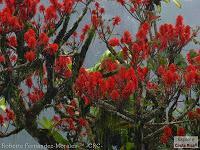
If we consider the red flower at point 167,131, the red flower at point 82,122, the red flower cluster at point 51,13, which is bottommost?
the red flower at point 167,131

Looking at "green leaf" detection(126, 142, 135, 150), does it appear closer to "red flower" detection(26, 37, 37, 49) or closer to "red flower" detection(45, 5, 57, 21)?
"red flower" detection(45, 5, 57, 21)

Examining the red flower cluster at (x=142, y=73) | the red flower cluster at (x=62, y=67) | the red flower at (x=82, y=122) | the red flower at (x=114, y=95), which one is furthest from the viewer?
the red flower at (x=82, y=122)

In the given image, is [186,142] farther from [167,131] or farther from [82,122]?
[82,122]

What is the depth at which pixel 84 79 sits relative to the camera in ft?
23.0

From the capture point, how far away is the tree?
22.3ft

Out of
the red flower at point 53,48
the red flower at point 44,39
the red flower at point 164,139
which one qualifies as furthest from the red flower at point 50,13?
the red flower at point 164,139

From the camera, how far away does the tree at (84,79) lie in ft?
22.3

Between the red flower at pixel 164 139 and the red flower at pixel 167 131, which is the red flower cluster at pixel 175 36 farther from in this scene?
the red flower at pixel 164 139

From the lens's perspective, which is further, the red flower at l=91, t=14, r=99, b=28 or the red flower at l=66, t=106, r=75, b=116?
the red flower at l=66, t=106, r=75, b=116

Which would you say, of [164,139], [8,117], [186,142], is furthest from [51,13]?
[186,142]

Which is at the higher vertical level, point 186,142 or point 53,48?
point 53,48

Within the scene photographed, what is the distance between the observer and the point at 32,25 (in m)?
7.38

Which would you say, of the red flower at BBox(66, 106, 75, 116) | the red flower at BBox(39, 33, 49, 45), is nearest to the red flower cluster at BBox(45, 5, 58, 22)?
the red flower at BBox(39, 33, 49, 45)

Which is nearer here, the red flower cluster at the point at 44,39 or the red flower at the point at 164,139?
the red flower cluster at the point at 44,39
